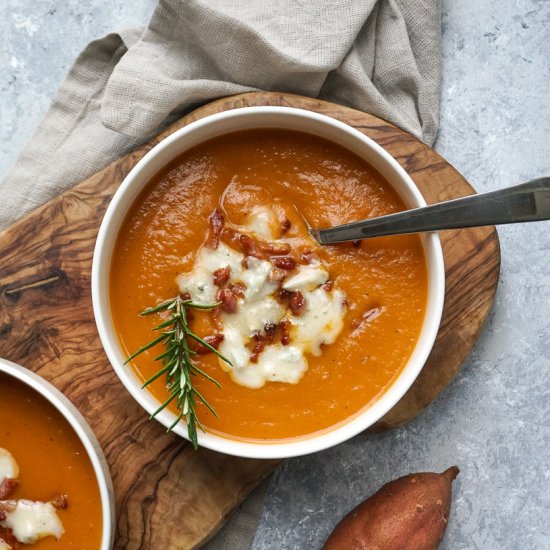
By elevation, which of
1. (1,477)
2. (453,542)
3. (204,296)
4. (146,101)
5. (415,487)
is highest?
(146,101)

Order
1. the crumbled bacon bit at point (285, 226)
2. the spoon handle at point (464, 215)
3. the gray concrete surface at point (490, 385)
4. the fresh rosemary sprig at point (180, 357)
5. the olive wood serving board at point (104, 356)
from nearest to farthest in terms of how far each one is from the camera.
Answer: the spoon handle at point (464, 215) → the fresh rosemary sprig at point (180, 357) → the crumbled bacon bit at point (285, 226) → the olive wood serving board at point (104, 356) → the gray concrete surface at point (490, 385)

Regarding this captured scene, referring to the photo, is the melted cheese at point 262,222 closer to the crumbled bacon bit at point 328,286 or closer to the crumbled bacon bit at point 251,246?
the crumbled bacon bit at point 251,246

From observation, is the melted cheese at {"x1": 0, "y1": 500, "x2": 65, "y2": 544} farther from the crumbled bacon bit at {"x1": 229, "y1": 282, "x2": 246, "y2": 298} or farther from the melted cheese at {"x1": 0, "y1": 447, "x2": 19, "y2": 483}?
the crumbled bacon bit at {"x1": 229, "y1": 282, "x2": 246, "y2": 298}

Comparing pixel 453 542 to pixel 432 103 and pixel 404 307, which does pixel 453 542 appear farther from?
pixel 432 103

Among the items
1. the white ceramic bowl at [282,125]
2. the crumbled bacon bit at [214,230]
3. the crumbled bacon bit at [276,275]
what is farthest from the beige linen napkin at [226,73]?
the crumbled bacon bit at [276,275]

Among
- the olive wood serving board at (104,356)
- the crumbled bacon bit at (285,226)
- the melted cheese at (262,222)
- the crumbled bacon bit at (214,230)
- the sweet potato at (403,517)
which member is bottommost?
the sweet potato at (403,517)

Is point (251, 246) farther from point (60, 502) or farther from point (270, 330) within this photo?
point (60, 502)

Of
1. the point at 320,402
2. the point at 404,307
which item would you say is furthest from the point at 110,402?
the point at 404,307

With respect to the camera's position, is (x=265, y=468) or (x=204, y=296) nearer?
(x=204, y=296)
